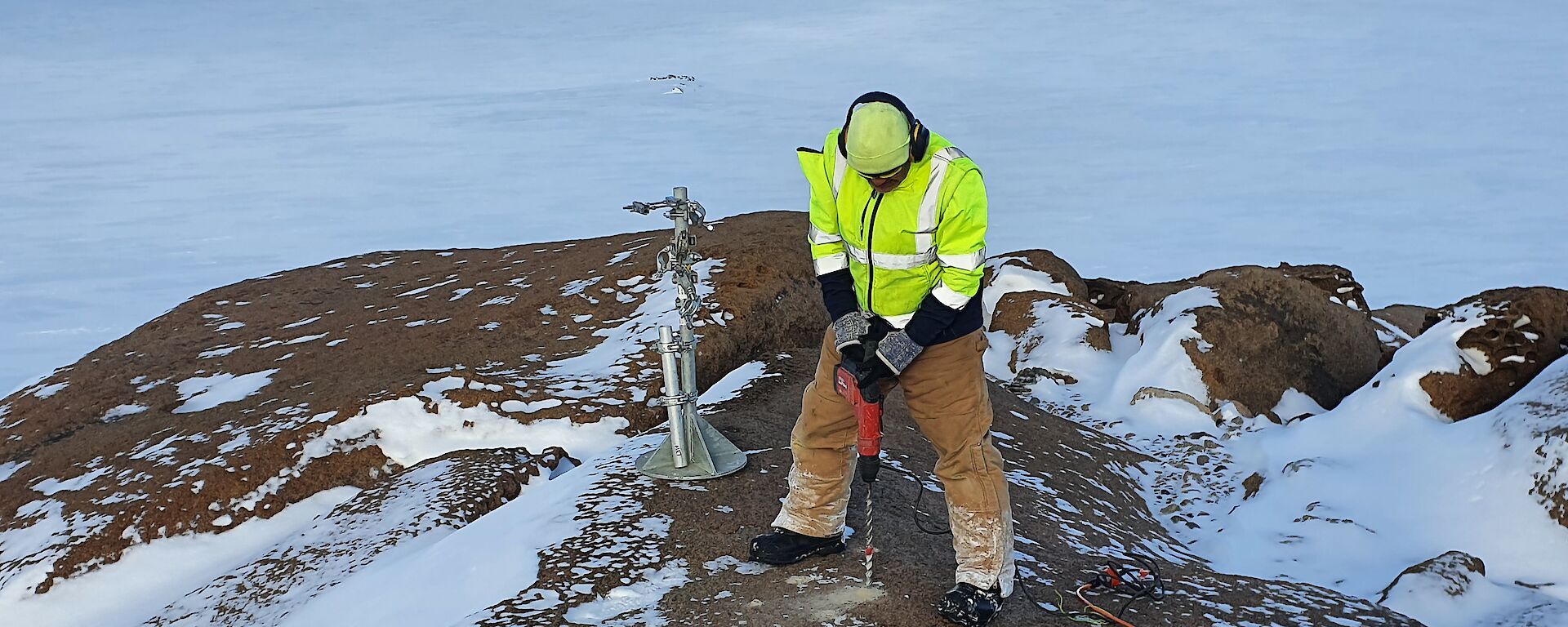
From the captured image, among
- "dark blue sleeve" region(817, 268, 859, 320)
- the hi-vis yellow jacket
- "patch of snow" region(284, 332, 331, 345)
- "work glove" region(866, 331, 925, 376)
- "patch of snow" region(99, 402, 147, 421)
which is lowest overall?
"patch of snow" region(99, 402, 147, 421)

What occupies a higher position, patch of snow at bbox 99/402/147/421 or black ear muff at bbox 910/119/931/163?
black ear muff at bbox 910/119/931/163

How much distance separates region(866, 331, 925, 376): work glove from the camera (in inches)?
154

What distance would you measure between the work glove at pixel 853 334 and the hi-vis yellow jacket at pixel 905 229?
3.0 inches

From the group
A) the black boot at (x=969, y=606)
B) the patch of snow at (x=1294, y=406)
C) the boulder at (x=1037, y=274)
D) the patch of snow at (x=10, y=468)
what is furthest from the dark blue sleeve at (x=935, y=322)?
the boulder at (x=1037, y=274)

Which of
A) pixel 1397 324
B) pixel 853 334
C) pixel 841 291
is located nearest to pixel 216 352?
pixel 841 291

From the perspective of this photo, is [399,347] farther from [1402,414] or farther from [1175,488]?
[1402,414]

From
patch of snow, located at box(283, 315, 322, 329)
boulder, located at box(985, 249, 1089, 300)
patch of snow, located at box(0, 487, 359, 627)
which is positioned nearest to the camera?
patch of snow, located at box(0, 487, 359, 627)

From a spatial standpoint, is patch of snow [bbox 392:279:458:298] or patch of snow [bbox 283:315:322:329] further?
patch of snow [bbox 392:279:458:298]

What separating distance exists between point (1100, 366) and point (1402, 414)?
2386 millimetres

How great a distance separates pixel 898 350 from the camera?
393 cm

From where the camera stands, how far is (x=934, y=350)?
4023mm

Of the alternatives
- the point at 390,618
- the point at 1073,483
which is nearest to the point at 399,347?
the point at 390,618

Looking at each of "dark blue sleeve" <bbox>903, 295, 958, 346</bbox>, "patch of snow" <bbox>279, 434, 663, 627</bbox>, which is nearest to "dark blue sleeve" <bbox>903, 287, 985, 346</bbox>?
"dark blue sleeve" <bbox>903, 295, 958, 346</bbox>

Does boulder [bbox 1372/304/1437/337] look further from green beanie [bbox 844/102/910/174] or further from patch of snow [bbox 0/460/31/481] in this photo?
patch of snow [bbox 0/460/31/481]
